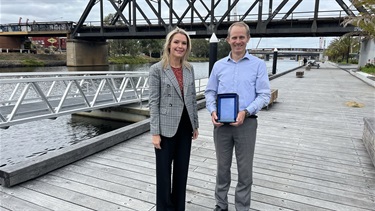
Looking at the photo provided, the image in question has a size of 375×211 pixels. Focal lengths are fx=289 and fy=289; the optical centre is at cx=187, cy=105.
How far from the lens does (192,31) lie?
38.4 meters

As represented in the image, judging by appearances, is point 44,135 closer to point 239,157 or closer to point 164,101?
point 164,101

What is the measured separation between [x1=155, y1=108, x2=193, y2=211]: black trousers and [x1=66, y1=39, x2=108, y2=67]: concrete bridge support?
4842 centimetres

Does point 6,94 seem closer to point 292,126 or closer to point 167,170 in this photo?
point 292,126

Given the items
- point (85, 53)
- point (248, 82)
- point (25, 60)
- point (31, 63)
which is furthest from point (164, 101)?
point (85, 53)

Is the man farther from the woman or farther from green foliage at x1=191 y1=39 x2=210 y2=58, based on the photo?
green foliage at x1=191 y1=39 x2=210 y2=58

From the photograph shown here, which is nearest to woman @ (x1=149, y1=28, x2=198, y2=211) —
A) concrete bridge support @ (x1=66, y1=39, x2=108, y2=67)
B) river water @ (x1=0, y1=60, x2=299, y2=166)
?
river water @ (x1=0, y1=60, x2=299, y2=166)

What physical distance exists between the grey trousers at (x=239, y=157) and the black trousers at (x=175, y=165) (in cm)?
32

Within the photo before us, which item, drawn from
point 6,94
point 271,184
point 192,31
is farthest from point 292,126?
point 192,31

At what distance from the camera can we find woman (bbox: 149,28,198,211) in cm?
235

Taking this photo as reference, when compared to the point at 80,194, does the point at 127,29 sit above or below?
above

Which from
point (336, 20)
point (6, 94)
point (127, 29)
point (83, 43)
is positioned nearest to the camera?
point (6, 94)

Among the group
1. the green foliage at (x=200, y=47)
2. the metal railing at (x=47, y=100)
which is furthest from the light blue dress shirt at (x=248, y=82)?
the green foliage at (x=200, y=47)

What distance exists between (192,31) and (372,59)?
21.0 metres

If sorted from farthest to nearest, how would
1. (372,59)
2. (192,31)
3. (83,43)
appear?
(83,43)
(192,31)
(372,59)
